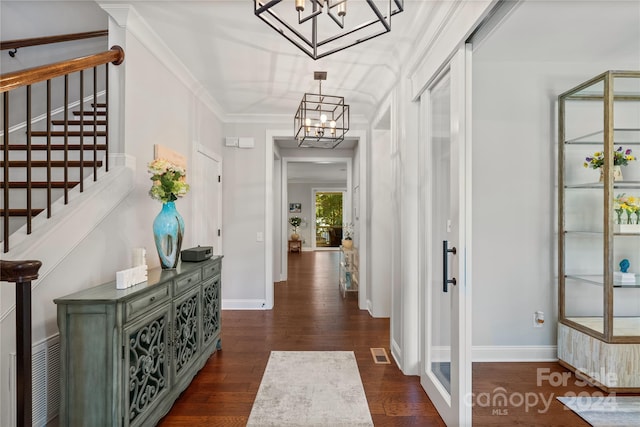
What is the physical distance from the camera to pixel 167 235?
8.07 ft

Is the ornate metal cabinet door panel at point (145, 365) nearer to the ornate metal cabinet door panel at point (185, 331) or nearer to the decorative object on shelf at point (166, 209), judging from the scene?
the ornate metal cabinet door panel at point (185, 331)

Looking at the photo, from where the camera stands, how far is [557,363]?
300 centimetres

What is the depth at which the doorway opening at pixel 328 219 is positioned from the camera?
13648 mm

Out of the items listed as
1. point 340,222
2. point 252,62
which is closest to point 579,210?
point 252,62

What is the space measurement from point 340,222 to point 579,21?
38.4 feet

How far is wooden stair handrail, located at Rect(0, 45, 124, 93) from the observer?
4.90 feet

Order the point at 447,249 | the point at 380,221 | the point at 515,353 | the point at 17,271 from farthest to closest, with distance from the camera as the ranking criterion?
the point at 380,221 → the point at 515,353 → the point at 447,249 → the point at 17,271

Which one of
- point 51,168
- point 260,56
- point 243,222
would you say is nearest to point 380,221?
point 243,222

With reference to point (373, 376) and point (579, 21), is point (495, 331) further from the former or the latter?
point (579, 21)

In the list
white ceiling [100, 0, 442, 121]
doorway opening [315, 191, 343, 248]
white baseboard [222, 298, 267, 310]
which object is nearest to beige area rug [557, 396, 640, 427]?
white ceiling [100, 0, 442, 121]

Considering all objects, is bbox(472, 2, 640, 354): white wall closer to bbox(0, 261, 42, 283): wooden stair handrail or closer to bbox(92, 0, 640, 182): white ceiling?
bbox(92, 0, 640, 182): white ceiling

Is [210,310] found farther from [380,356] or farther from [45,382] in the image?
[380,356]

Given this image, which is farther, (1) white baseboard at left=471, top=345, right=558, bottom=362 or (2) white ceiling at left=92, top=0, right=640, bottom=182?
(1) white baseboard at left=471, top=345, right=558, bottom=362

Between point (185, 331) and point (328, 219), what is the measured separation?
37.6 ft
